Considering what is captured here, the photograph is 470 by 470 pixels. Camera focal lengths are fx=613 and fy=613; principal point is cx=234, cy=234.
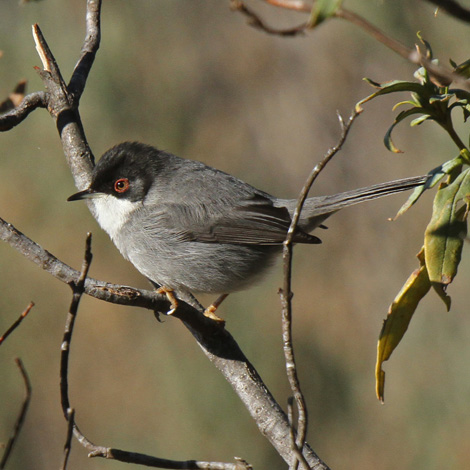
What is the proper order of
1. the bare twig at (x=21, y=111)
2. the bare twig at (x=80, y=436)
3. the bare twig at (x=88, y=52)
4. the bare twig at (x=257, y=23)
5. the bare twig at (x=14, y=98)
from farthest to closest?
the bare twig at (x=88, y=52), the bare twig at (x=21, y=111), the bare twig at (x=14, y=98), the bare twig at (x=80, y=436), the bare twig at (x=257, y=23)

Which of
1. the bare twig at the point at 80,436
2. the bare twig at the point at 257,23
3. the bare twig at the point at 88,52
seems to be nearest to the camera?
the bare twig at the point at 257,23

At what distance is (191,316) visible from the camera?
2.97 meters

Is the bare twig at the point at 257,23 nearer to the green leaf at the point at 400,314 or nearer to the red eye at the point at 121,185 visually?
the green leaf at the point at 400,314

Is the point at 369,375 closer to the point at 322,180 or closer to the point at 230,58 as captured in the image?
the point at 322,180

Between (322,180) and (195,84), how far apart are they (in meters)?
2.45

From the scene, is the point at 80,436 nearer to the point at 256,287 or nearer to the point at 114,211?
→ the point at 114,211

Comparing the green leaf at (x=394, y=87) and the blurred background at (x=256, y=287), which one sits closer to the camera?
the green leaf at (x=394, y=87)

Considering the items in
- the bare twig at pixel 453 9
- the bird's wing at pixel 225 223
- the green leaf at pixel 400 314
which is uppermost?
the bird's wing at pixel 225 223

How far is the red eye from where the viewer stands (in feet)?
14.1

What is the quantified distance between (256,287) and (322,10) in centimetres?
544

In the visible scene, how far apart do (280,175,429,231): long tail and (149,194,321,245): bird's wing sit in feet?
0.50

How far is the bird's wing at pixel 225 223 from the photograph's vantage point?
4.22m

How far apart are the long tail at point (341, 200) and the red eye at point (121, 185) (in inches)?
46.1

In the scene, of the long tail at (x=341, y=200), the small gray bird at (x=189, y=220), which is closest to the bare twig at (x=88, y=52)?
the small gray bird at (x=189, y=220)
